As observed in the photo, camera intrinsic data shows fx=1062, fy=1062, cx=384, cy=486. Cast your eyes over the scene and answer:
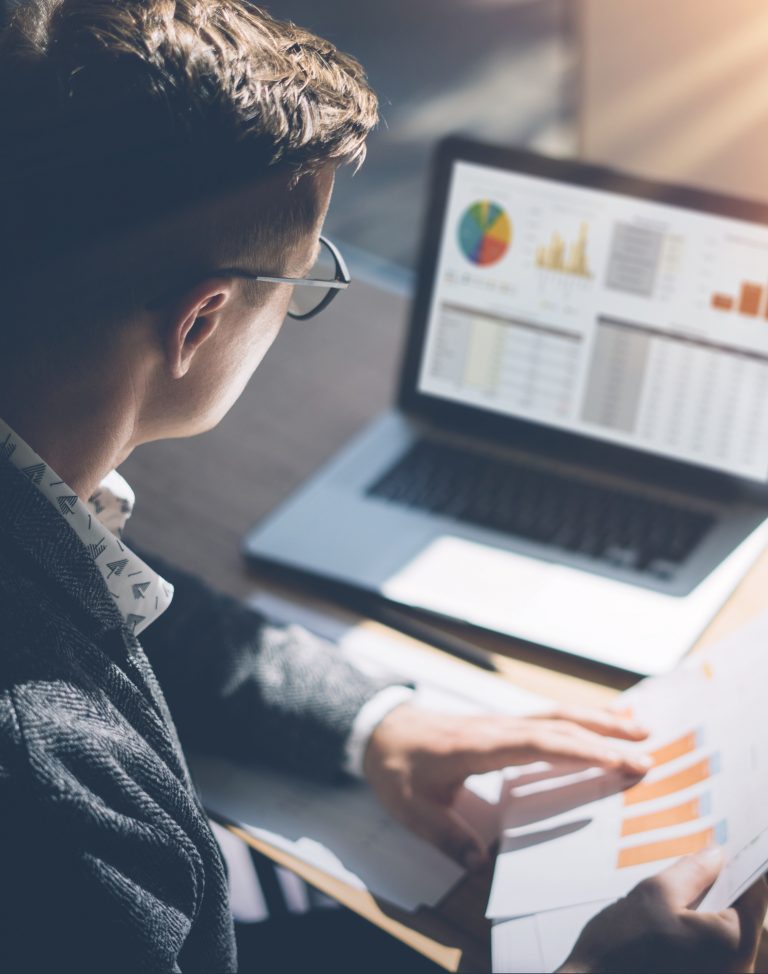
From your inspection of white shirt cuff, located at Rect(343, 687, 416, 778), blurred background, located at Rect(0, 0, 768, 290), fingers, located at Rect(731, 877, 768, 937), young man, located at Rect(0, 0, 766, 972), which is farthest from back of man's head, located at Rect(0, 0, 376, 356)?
fingers, located at Rect(731, 877, 768, 937)

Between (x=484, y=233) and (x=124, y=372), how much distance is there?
0.64 meters

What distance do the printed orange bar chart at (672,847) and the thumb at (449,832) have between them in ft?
0.38

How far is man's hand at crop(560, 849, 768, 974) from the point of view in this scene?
686 mm

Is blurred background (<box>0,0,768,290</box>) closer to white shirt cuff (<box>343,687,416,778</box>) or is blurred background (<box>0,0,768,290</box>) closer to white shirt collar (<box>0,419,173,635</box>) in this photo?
white shirt collar (<box>0,419,173,635</box>)

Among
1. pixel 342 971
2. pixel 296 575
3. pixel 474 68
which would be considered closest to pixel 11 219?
pixel 296 575

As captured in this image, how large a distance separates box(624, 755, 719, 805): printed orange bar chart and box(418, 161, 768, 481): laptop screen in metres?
0.45

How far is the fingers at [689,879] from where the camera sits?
2.27 ft

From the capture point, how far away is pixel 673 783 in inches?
31.3

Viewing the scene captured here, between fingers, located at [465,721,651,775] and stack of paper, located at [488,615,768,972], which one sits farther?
fingers, located at [465,721,651,775]

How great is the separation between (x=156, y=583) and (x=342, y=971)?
428 millimetres

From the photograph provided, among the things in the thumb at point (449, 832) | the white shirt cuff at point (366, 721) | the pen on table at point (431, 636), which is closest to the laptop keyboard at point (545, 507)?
the pen on table at point (431, 636)

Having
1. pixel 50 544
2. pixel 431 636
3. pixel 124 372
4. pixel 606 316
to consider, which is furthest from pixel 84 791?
pixel 606 316

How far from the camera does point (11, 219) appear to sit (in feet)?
2.03

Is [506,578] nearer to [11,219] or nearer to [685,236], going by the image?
[685,236]
